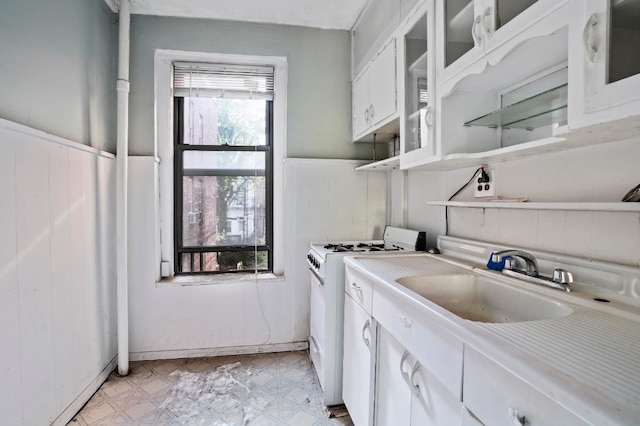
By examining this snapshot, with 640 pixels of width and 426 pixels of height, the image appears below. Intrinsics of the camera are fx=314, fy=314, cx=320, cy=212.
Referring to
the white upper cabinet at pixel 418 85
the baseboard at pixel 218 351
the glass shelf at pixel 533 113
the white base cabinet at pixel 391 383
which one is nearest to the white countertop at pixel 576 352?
the white base cabinet at pixel 391 383

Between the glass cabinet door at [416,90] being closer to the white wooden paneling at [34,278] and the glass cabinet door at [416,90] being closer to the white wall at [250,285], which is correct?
the white wall at [250,285]

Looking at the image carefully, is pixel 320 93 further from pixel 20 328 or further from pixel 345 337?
pixel 20 328

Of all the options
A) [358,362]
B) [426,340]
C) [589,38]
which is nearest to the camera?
[589,38]

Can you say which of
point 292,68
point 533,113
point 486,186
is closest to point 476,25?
point 533,113

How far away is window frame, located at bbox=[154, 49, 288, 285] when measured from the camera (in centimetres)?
249

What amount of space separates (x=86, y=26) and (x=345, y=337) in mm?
2516

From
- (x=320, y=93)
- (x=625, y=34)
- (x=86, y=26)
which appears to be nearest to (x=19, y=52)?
(x=86, y=26)

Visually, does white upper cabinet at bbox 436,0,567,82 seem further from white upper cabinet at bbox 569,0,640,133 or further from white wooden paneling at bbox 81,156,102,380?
white wooden paneling at bbox 81,156,102,380

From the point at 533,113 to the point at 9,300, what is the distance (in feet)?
7.49

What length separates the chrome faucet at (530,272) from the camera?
1099mm

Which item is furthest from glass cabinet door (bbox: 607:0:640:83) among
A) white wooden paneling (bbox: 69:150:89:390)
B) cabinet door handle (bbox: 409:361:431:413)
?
white wooden paneling (bbox: 69:150:89:390)

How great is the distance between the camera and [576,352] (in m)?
0.69

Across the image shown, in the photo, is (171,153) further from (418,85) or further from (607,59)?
(607,59)

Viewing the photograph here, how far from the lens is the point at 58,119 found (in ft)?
5.65
